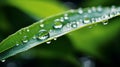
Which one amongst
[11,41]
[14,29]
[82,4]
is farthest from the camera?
[82,4]

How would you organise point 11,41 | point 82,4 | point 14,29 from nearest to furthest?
point 11,41 → point 14,29 → point 82,4

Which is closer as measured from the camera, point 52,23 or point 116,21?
point 52,23

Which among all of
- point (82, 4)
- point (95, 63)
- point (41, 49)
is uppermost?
point (82, 4)

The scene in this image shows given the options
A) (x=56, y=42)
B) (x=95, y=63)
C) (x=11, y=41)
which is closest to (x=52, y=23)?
(x=11, y=41)

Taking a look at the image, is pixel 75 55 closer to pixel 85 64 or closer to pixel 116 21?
pixel 85 64

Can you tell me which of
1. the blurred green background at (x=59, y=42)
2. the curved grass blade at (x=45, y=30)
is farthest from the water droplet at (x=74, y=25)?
the blurred green background at (x=59, y=42)

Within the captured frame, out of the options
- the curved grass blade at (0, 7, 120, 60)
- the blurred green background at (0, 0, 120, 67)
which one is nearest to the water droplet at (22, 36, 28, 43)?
the curved grass blade at (0, 7, 120, 60)
